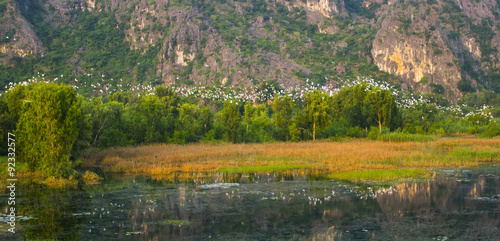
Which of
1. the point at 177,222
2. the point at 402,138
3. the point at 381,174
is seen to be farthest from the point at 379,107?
the point at 177,222

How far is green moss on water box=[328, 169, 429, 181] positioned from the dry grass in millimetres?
2390

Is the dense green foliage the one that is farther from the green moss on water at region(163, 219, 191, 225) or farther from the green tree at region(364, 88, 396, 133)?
the green tree at region(364, 88, 396, 133)

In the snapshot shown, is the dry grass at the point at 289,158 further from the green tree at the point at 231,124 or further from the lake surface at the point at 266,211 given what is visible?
the green tree at the point at 231,124

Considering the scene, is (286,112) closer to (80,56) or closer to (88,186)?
(88,186)

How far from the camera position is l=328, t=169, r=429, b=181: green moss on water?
34969 millimetres

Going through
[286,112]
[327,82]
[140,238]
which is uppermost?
[327,82]

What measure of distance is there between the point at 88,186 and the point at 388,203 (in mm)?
21108

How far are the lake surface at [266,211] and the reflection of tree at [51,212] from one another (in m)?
0.05

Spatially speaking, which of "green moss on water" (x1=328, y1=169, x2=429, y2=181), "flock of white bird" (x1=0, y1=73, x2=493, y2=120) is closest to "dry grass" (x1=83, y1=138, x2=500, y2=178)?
"green moss on water" (x1=328, y1=169, x2=429, y2=181)

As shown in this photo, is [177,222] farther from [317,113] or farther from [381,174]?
[317,113]

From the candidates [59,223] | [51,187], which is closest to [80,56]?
[51,187]

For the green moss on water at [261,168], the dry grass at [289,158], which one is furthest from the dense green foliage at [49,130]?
the green moss on water at [261,168]

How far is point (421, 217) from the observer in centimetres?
2283

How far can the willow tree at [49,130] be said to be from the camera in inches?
1401
